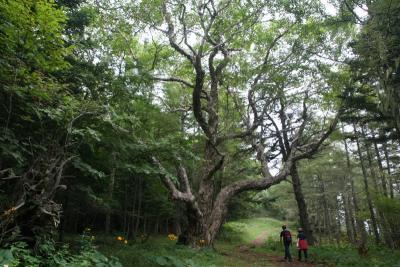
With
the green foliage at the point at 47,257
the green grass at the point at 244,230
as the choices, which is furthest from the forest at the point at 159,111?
the green grass at the point at 244,230

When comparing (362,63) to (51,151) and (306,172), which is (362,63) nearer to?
(51,151)

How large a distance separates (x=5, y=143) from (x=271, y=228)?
3942 centimetres

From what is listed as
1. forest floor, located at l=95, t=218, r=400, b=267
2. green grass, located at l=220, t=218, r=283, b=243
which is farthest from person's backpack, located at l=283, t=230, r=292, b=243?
green grass, located at l=220, t=218, r=283, b=243

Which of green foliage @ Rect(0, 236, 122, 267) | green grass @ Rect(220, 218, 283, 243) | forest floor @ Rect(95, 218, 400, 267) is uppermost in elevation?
green grass @ Rect(220, 218, 283, 243)

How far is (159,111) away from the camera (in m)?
12.6

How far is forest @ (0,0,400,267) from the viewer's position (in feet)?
19.7

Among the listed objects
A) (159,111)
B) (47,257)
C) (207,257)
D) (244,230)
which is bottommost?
(207,257)

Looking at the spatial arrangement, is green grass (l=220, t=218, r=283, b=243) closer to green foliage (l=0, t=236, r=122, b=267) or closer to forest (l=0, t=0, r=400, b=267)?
forest (l=0, t=0, r=400, b=267)

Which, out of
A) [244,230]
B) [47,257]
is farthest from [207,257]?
[244,230]

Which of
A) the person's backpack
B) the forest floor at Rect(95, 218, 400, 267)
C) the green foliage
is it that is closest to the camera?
the green foliage

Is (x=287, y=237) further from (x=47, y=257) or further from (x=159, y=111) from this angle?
(x=47, y=257)

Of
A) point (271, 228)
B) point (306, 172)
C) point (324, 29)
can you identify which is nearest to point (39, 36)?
point (324, 29)

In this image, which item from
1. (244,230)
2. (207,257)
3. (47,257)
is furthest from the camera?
(244,230)

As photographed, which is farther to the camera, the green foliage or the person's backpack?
the person's backpack
